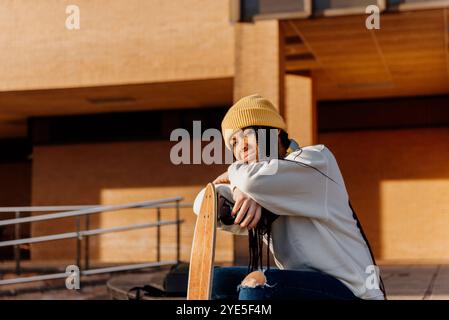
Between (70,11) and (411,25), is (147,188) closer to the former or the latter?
(70,11)

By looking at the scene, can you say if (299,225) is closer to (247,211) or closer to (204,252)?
(247,211)

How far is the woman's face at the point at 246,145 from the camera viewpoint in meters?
2.98

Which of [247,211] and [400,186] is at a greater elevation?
[400,186]

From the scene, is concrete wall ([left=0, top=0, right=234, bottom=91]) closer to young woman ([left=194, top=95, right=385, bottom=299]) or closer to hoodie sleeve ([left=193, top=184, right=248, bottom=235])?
hoodie sleeve ([left=193, top=184, right=248, bottom=235])

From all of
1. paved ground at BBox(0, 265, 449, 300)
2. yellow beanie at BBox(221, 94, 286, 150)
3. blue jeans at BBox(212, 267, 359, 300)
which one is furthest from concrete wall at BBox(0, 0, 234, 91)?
blue jeans at BBox(212, 267, 359, 300)

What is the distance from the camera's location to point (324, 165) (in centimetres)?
286

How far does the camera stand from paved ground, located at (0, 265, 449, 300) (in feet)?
29.4

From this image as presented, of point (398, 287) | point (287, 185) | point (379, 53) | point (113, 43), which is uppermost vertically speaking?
point (113, 43)

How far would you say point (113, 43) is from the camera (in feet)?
47.1

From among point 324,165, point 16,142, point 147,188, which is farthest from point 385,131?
point 324,165

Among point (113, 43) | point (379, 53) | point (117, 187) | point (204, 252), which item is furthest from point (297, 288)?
point (117, 187)

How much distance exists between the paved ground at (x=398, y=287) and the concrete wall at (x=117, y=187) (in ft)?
18.1

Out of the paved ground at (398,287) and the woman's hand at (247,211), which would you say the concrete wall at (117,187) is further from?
the woman's hand at (247,211)

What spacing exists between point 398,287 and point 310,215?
7146 millimetres
